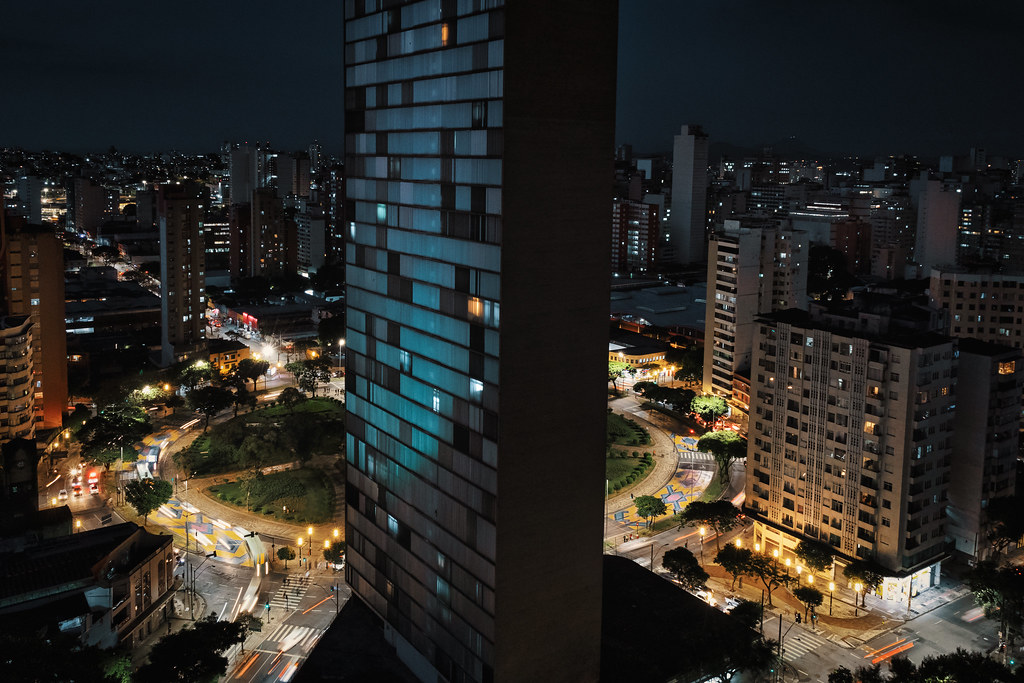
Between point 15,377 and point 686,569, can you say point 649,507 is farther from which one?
point 15,377

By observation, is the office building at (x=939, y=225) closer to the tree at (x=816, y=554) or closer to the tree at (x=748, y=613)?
the tree at (x=816, y=554)

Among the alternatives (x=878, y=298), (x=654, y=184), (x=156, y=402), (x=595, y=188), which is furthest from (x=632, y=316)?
(x=654, y=184)

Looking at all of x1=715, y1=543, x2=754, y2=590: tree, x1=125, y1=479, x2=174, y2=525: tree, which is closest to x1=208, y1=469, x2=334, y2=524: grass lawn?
x1=125, y1=479, x2=174, y2=525: tree

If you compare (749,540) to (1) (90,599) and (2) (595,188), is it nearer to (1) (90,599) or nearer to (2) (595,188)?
(2) (595,188)

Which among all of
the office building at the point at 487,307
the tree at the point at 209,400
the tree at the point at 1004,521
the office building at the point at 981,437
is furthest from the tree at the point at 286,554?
the tree at the point at 1004,521

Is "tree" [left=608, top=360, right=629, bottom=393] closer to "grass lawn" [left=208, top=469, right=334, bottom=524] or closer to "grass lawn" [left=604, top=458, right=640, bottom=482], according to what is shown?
"grass lawn" [left=604, top=458, right=640, bottom=482]
